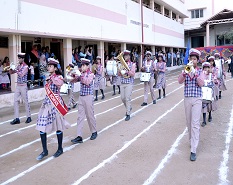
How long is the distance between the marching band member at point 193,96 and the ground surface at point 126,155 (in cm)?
48

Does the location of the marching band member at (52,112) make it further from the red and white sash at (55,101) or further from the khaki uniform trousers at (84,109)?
the khaki uniform trousers at (84,109)

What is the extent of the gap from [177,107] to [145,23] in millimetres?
16185

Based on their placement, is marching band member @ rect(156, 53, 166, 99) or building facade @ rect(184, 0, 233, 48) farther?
building facade @ rect(184, 0, 233, 48)

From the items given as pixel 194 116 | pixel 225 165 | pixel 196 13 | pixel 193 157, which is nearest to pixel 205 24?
pixel 196 13

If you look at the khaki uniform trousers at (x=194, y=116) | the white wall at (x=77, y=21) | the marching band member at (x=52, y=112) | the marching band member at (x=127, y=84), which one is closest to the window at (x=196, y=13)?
the white wall at (x=77, y=21)

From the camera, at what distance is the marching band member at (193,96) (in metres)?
5.80

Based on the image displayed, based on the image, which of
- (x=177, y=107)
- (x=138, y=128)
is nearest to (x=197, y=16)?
(x=177, y=107)

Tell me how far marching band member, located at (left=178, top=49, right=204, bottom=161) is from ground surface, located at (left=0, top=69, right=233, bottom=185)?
1.58 feet

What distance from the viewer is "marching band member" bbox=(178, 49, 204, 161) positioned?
580cm

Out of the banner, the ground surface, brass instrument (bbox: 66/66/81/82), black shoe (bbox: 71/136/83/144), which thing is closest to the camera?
the ground surface

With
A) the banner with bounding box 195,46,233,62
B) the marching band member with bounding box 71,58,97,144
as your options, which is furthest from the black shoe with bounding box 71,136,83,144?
the banner with bounding box 195,46,233,62

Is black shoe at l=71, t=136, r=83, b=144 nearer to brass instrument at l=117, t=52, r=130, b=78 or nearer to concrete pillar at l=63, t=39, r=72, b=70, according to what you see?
brass instrument at l=117, t=52, r=130, b=78

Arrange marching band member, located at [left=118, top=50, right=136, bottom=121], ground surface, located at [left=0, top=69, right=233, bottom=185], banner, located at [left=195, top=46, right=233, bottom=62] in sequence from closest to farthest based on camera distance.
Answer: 1. ground surface, located at [left=0, top=69, right=233, bottom=185]
2. marching band member, located at [left=118, top=50, right=136, bottom=121]
3. banner, located at [left=195, top=46, right=233, bottom=62]

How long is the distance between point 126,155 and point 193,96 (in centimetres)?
171
